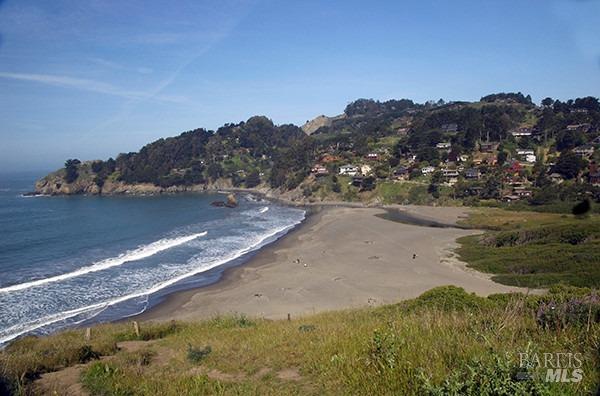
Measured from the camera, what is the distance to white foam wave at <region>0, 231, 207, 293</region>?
2480cm

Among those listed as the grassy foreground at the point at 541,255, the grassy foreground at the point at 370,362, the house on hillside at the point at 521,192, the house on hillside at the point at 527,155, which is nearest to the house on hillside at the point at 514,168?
the house on hillside at the point at 527,155

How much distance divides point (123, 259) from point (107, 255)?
2.34 meters

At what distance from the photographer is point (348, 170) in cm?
8194

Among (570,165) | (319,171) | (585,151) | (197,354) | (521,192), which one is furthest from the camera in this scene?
(319,171)

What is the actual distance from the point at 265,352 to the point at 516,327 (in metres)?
3.63

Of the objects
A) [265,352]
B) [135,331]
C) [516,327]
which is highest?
[516,327]

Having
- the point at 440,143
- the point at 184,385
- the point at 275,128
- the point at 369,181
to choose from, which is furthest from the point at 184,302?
the point at 275,128

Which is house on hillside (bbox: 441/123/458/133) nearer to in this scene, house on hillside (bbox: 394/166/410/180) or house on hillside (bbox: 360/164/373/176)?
house on hillside (bbox: 360/164/373/176)

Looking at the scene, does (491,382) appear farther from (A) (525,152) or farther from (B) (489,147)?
(B) (489,147)

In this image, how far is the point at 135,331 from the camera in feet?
38.3

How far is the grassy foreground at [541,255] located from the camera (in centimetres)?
2324

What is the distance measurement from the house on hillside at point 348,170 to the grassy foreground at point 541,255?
44.4 meters

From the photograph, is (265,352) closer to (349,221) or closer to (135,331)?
(135,331)

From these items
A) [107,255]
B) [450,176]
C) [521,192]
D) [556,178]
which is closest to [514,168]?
[556,178]
